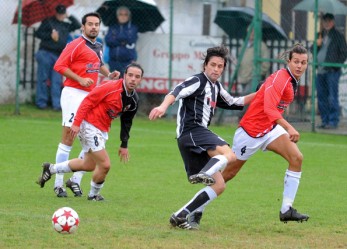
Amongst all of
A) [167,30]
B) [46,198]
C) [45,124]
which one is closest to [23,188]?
[46,198]

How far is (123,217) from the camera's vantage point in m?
10.1

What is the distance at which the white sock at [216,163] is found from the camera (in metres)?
9.26

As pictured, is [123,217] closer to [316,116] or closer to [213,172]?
[213,172]

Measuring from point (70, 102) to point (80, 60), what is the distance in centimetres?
56

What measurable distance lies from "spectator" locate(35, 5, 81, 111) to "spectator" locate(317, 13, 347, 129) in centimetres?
574

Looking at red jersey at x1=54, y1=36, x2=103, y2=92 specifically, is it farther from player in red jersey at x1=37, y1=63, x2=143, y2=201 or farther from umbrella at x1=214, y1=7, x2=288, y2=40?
umbrella at x1=214, y1=7, x2=288, y2=40

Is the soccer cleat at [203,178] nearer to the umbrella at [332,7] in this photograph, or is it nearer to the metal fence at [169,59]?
the umbrella at [332,7]

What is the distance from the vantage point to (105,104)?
11.2 m

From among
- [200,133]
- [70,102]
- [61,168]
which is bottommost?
[61,168]

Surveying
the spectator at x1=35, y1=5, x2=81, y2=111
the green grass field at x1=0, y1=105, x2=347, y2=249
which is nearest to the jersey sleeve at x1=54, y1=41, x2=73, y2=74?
the green grass field at x1=0, y1=105, x2=347, y2=249

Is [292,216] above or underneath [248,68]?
underneath

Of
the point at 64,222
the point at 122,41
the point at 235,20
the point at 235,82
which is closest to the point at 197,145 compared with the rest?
the point at 64,222

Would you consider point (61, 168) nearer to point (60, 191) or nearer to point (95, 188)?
point (60, 191)

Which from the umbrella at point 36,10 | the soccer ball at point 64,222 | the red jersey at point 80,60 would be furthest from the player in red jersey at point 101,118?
the umbrella at point 36,10
